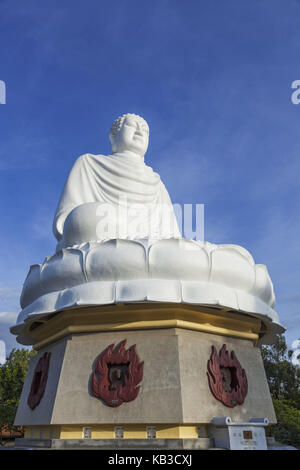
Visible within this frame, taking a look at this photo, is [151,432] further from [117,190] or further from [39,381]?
[117,190]

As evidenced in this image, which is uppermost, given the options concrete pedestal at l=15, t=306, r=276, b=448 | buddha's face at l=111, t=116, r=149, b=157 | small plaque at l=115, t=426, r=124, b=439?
buddha's face at l=111, t=116, r=149, b=157

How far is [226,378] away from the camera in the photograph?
6.55m

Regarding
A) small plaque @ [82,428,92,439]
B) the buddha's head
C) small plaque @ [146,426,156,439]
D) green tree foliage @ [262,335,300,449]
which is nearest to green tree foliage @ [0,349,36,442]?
green tree foliage @ [262,335,300,449]

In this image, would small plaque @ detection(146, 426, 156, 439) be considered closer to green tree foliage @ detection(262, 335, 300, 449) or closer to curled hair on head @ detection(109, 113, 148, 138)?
curled hair on head @ detection(109, 113, 148, 138)

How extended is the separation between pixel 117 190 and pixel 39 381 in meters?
4.21

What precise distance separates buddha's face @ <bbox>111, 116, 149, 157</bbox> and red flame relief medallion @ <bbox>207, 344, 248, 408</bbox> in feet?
19.5

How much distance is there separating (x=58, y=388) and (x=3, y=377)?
17902 mm

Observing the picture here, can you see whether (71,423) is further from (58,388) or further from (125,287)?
(125,287)

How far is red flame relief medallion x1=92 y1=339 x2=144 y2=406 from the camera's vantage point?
587 centimetres

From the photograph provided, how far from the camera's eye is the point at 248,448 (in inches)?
218

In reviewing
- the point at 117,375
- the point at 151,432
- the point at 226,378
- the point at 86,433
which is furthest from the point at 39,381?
the point at 226,378

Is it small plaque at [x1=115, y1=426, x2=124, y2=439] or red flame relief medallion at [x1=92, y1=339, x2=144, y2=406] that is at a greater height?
red flame relief medallion at [x1=92, y1=339, x2=144, y2=406]

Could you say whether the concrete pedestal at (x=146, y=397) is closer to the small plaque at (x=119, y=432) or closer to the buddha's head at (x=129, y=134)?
the small plaque at (x=119, y=432)
